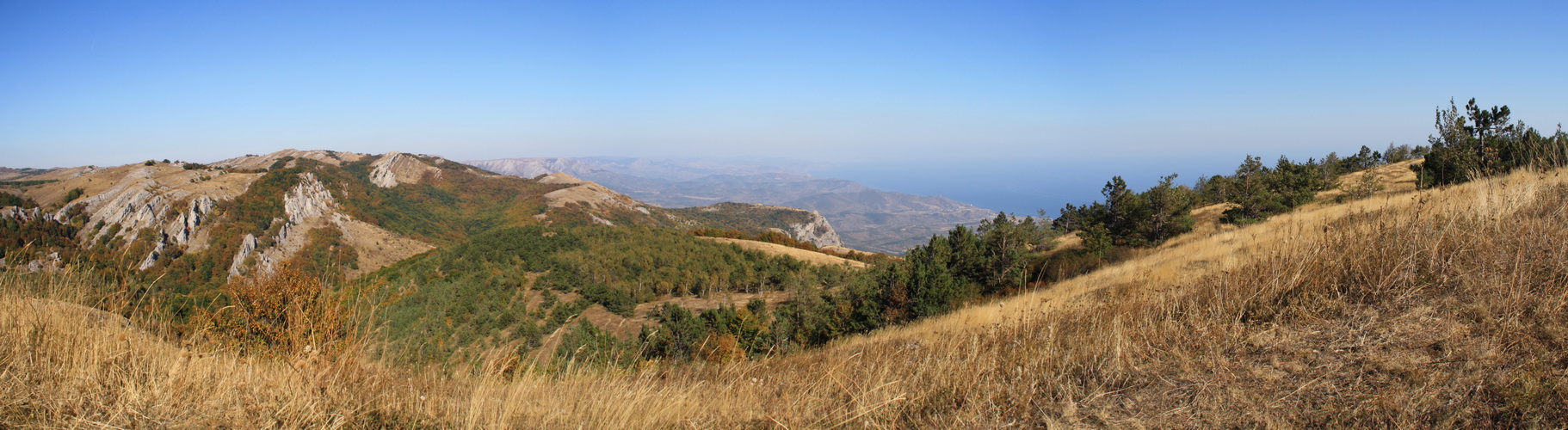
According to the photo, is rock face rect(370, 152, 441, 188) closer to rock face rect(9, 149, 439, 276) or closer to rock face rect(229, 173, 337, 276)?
rock face rect(9, 149, 439, 276)

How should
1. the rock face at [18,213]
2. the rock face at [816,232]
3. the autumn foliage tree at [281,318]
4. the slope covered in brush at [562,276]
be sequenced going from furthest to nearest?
1. the rock face at [816,232]
2. the rock face at [18,213]
3. the slope covered in brush at [562,276]
4. the autumn foliage tree at [281,318]

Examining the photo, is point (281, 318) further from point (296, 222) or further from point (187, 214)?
point (296, 222)

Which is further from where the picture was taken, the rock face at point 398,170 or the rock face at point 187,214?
the rock face at point 398,170

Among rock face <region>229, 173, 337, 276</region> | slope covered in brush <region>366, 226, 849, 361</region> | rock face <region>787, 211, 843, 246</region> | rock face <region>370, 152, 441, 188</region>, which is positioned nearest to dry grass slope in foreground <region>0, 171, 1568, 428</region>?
slope covered in brush <region>366, 226, 849, 361</region>

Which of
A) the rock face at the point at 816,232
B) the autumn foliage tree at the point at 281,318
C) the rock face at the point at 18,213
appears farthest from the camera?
the rock face at the point at 816,232

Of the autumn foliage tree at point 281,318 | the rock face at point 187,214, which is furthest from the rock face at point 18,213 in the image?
the autumn foliage tree at point 281,318

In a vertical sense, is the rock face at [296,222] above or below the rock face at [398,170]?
below

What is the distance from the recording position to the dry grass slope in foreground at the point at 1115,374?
2.33 metres

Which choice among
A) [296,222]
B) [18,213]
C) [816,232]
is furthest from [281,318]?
[816,232]

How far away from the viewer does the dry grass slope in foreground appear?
7.66 ft

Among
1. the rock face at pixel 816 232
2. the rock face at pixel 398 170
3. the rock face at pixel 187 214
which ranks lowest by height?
the rock face at pixel 816 232

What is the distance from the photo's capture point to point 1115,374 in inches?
120

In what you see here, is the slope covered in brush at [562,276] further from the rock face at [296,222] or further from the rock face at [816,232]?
the rock face at [816,232]

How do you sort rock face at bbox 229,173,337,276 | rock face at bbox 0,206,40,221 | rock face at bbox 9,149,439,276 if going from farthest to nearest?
rock face at bbox 229,173,337,276, rock face at bbox 9,149,439,276, rock face at bbox 0,206,40,221
